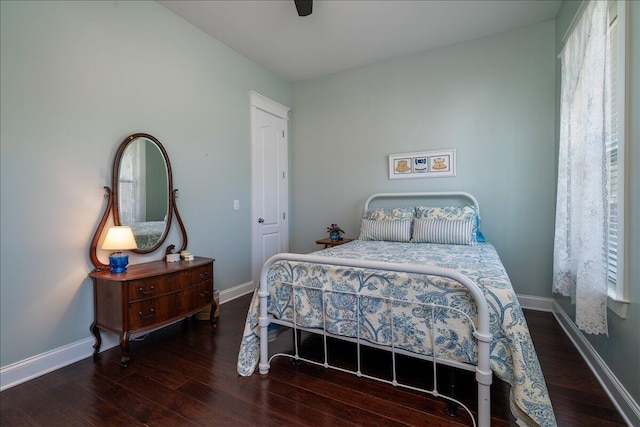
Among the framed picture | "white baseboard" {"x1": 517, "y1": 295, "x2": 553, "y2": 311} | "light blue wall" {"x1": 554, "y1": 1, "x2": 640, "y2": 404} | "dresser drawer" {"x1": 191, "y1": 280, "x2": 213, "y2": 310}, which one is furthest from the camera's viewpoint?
the framed picture

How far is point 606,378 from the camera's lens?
1677mm

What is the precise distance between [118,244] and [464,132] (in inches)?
133

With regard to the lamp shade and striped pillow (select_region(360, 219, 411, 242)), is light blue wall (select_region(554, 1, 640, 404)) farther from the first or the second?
the lamp shade

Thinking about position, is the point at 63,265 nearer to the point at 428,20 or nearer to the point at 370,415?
the point at 370,415

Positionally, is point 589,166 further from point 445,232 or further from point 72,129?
point 72,129

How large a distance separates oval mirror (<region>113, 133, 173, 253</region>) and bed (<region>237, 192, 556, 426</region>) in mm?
1225

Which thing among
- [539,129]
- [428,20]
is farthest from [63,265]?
[539,129]

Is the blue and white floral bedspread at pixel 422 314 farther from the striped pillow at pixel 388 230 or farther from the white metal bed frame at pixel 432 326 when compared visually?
the striped pillow at pixel 388 230

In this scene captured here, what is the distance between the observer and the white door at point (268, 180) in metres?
3.66

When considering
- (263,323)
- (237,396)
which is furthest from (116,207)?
(237,396)

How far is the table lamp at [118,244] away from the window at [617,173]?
293 centimetres

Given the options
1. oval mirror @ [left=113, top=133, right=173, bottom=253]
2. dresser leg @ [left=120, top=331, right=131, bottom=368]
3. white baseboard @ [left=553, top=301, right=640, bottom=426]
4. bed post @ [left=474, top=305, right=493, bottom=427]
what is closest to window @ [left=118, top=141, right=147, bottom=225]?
oval mirror @ [left=113, top=133, right=173, bottom=253]

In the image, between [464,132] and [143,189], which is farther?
[464,132]

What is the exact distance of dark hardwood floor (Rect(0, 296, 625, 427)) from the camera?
147 centimetres
